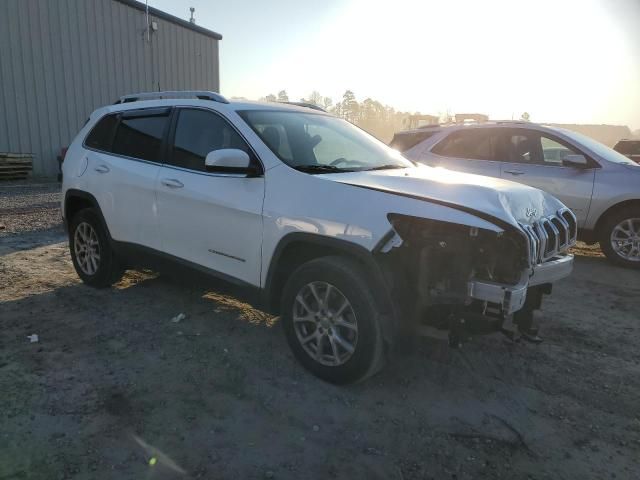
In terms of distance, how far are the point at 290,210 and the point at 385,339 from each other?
1.01 meters

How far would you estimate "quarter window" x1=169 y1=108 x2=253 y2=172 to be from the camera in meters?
3.75

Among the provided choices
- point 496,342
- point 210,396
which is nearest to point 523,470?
point 496,342

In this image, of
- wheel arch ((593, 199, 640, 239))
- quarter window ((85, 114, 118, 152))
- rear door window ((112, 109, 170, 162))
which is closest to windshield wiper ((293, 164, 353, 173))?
rear door window ((112, 109, 170, 162))

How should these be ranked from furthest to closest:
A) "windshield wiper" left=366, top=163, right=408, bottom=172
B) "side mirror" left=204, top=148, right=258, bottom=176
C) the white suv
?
"windshield wiper" left=366, top=163, right=408, bottom=172 → "side mirror" left=204, top=148, right=258, bottom=176 → the white suv

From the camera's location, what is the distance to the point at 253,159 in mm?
3482

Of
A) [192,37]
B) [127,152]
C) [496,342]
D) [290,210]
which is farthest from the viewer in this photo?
[192,37]

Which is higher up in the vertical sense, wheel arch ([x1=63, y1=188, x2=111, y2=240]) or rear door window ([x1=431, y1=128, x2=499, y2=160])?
rear door window ([x1=431, y1=128, x2=499, y2=160])

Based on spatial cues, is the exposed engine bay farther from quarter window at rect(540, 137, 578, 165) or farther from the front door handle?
quarter window at rect(540, 137, 578, 165)

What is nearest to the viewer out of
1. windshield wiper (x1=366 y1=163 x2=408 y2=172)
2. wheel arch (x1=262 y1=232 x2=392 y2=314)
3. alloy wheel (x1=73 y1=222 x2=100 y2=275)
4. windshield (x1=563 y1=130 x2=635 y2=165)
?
wheel arch (x1=262 y1=232 x2=392 y2=314)

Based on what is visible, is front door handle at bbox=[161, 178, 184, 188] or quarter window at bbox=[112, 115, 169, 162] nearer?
front door handle at bbox=[161, 178, 184, 188]

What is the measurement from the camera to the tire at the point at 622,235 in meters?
6.18

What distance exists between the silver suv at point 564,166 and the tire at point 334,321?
180 inches

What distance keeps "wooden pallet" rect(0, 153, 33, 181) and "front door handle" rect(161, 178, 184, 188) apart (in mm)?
12476

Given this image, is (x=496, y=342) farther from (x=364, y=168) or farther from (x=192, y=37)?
(x=192, y=37)
